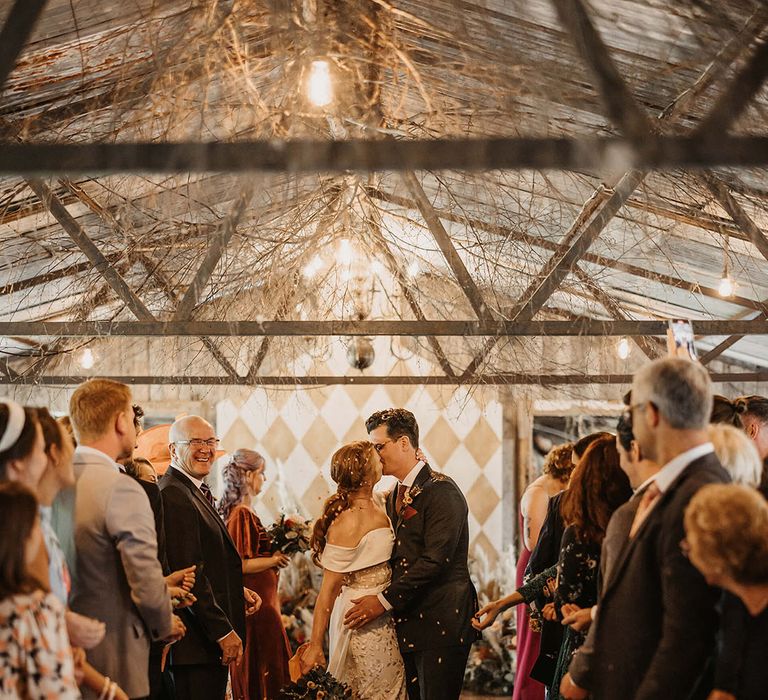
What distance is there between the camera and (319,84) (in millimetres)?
3709

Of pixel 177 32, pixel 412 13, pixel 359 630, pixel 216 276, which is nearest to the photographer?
pixel 177 32

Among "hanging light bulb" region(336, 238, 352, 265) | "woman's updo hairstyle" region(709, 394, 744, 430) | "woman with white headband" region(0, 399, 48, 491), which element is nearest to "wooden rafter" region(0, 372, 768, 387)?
"hanging light bulb" region(336, 238, 352, 265)

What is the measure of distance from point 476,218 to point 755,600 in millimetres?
2566

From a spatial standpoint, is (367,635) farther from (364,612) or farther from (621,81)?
(621,81)

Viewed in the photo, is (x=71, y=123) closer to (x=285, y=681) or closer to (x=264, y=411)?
(x=285, y=681)

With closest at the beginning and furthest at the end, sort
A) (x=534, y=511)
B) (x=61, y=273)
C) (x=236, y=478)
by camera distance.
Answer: (x=61, y=273)
(x=534, y=511)
(x=236, y=478)

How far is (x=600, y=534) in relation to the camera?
3254 millimetres

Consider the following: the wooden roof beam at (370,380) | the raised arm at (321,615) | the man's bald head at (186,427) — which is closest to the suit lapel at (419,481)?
the raised arm at (321,615)

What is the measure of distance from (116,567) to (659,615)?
1739mm

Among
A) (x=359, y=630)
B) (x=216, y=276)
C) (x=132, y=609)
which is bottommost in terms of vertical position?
(x=359, y=630)

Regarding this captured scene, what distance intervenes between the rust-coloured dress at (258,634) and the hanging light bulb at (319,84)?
278 centimetres

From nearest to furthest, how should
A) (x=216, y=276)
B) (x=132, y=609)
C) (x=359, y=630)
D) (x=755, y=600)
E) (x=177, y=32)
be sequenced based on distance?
(x=755, y=600) → (x=132, y=609) → (x=177, y=32) → (x=359, y=630) → (x=216, y=276)

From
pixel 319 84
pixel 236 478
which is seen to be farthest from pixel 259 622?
pixel 319 84

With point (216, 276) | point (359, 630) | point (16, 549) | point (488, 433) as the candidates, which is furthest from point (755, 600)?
point (488, 433)
